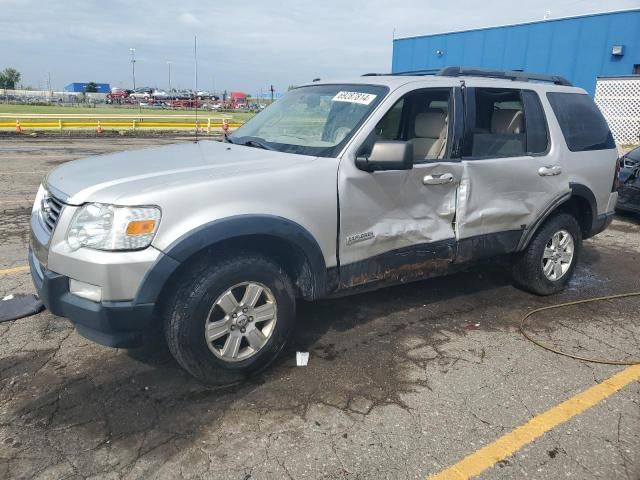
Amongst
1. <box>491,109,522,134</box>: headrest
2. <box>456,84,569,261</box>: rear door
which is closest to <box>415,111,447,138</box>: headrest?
<box>456,84,569,261</box>: rear door

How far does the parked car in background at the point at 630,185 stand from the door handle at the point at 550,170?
4.25m

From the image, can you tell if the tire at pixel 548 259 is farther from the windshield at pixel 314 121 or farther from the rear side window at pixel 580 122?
the windshield at pixel 314 121

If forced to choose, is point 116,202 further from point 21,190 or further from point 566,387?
point 21,190

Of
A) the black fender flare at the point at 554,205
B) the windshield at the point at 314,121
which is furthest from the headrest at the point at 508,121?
the windshield at the point at 314,121

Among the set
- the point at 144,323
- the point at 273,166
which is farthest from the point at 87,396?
the point at 273,166

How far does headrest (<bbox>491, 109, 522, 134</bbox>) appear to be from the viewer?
4465 millimetres

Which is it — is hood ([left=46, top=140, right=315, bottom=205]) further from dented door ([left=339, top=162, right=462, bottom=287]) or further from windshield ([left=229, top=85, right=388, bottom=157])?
dented door ([left=339, top=162, right=462, bottom=287])

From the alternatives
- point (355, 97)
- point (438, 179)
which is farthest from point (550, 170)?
point (355, 97)

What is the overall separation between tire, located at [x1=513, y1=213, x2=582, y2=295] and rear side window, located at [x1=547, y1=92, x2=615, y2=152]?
27.1 inches

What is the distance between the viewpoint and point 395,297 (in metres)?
4.75

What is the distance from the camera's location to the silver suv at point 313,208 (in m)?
2.80

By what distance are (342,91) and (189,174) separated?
1513 millimetres

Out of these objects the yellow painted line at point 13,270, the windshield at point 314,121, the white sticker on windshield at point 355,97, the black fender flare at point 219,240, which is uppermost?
the white sticker on windshield at point 355,97

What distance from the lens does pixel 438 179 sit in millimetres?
3838
